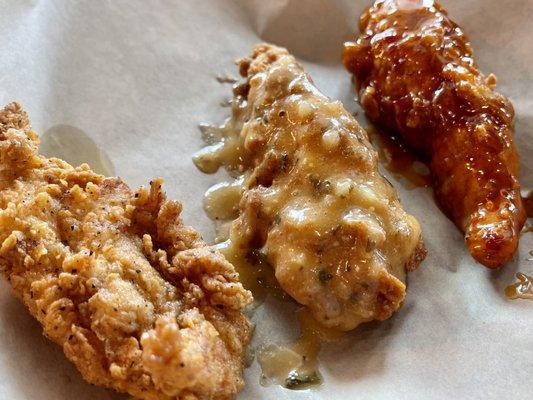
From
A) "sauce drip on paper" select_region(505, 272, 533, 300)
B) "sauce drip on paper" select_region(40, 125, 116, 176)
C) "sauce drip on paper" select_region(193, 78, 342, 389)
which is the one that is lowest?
"sauce drip on paper" select_region(505, 272, 533, 300)

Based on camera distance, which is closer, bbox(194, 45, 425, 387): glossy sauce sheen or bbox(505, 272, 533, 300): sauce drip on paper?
bbox(194, 45, 425, 387): glossy sauce sheen

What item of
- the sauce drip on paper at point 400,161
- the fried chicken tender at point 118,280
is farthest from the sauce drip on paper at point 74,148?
the sauce drip on paper at point 400,161

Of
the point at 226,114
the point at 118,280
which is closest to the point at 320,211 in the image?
the point at 118,280

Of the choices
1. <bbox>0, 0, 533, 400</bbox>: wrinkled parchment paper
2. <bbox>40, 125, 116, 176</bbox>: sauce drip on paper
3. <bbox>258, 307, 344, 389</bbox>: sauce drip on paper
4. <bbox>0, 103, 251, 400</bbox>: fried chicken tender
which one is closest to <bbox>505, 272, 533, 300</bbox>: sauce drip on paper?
<bbox>0, 0, 533, 400</bbox>: wrinkled parchment paper

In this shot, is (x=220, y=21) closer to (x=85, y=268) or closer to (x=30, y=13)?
(x=30, y=13)

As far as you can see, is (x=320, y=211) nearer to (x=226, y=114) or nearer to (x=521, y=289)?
(x=521, y=289)

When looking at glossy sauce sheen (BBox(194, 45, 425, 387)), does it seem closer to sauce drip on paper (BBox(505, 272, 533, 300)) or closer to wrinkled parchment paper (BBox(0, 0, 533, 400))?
wrinkled parchment paper (BBox(0, 0, 533, 400))
